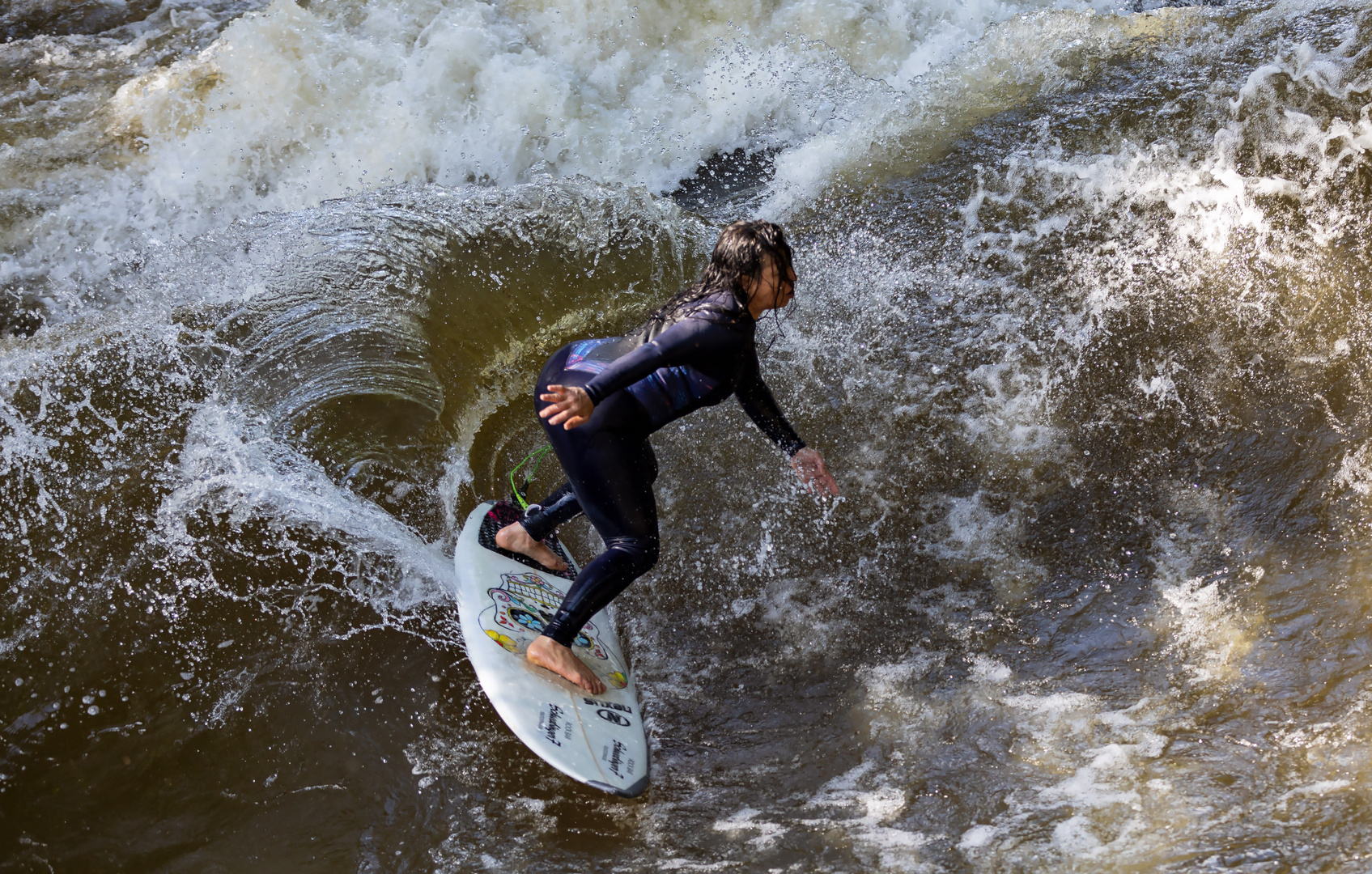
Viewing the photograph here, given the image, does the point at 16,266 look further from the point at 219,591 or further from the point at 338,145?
the point at 219,591

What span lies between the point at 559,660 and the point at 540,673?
8cm

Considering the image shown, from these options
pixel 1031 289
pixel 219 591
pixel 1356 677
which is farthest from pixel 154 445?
pixel 1356 677

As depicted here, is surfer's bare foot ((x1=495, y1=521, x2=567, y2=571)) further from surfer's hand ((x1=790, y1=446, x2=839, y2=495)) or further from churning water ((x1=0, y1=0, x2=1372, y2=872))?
surfer's hand ((x1=790, y1=446, x2=839, y2=495))

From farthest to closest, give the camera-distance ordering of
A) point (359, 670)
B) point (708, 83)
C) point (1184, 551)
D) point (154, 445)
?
point (708, 83) → point (154, 445) → point (1184, 551) → point (359, 670)

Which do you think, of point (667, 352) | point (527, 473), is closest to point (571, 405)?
point (667, 352)

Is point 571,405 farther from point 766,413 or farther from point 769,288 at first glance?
point 766,413

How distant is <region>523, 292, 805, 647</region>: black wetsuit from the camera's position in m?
2.39

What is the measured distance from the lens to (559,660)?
297 centimetres

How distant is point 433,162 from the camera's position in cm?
618

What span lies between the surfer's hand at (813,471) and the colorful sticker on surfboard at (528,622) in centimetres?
89

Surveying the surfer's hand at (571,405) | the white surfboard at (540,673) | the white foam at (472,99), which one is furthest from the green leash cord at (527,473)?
the white foam at (472,99)

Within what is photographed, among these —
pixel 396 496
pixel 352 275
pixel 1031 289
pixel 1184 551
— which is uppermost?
pixel 352 275

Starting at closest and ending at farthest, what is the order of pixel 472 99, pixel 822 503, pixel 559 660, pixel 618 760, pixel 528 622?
pixel 618 760, pixel 559 660, pixel 528 622, pixel 822 503, pixel 472 99

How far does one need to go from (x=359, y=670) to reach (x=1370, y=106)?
4843mm
